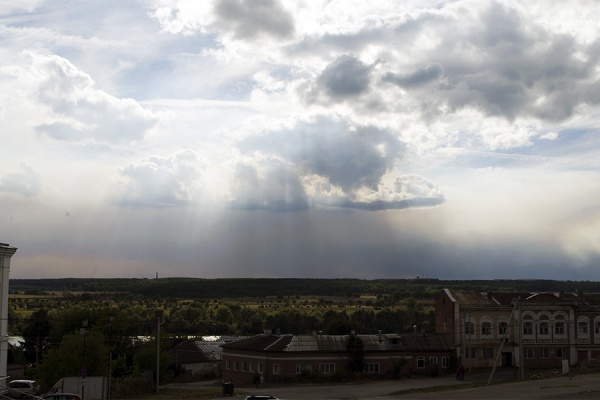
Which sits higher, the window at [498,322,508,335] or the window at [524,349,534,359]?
the window at [498,322,508,335]

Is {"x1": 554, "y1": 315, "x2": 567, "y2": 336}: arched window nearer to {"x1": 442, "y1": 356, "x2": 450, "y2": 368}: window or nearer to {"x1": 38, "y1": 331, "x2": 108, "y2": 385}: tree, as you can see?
{"x1": 442, "y1": 356, "x2": 450, "y2": 368}: window

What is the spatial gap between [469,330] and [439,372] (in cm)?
562

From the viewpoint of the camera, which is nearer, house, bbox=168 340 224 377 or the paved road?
the paved road

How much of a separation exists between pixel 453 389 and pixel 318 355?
15678 mm

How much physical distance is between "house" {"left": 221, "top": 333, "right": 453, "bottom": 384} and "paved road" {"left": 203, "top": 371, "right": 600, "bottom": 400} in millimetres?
3095

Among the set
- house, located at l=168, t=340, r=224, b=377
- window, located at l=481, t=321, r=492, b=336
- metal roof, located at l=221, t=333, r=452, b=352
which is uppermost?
window, located at l=481, t=321, r=492, b=336

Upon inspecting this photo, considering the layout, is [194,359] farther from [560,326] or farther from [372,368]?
[560,326]

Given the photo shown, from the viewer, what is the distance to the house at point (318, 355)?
219ft

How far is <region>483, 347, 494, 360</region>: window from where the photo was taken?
74.1 meters

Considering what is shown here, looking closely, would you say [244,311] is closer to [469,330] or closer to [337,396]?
[469,330]

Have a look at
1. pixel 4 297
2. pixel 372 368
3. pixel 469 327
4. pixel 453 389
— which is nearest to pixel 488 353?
pixel 469 327

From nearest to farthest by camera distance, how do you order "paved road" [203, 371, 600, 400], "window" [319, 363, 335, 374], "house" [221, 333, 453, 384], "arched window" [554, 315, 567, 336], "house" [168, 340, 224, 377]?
1. "paved road" [203, 371, 600, 400]
2. "house" [221, 333, 453, 384]
3. "window" [319, 363, 335, 374]
4. "arched window" [554, 315, 567, 336]
5. "house" [168, 340, 224, 377]

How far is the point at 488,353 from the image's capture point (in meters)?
74.2

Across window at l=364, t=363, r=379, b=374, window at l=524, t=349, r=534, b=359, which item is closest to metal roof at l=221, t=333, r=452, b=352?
window at l=364, t=363, r=379, b=374
